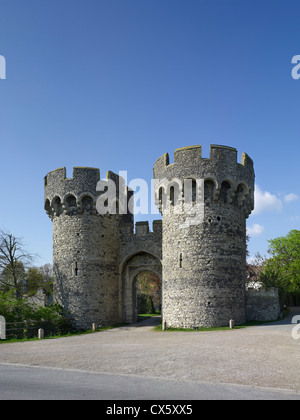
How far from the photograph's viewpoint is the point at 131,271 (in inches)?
977

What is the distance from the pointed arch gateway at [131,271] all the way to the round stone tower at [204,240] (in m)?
3.66

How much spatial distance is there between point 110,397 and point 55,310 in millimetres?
15946

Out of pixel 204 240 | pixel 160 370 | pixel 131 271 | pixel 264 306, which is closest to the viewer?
pixel 160 370

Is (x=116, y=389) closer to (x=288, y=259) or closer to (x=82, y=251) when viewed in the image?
(x=82, y=251)

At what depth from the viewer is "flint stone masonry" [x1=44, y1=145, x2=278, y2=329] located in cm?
1939

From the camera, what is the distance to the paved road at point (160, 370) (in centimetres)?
722

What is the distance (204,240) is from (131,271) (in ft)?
23.3

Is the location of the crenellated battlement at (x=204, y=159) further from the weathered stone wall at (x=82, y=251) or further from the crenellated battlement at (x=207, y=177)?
the weathered stone wall at (x=82, y=251)

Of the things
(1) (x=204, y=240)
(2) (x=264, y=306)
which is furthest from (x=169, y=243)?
(2) (x=264, y=306)

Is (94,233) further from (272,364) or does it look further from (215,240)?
(272,364)

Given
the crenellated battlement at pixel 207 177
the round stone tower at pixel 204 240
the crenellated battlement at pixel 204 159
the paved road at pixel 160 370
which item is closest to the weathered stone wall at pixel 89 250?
the round stone tower at pixel 204 240

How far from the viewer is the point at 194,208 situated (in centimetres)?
1978

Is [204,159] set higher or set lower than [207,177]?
higher

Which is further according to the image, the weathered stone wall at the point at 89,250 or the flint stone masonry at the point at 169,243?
the weathered stone wall at the point at 89,250
